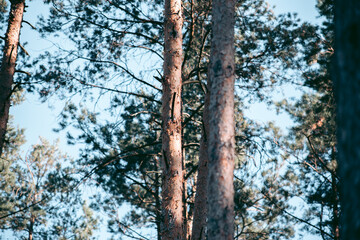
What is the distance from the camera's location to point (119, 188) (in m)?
12.0

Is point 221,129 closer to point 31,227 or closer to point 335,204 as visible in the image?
point 335,204

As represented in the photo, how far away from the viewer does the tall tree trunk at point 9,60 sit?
5863mm

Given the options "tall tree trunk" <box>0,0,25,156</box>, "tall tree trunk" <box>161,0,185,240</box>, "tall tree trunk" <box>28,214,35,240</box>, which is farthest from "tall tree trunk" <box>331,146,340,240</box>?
"tall tree trunk" <box>28,214,35,240</box>

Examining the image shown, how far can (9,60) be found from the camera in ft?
20.2

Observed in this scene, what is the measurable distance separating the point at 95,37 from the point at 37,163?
1359 centimetres

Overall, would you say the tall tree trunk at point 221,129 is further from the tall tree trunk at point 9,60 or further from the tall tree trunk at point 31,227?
the tall tree trunk at point 31,227

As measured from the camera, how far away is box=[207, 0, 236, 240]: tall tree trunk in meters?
2.93

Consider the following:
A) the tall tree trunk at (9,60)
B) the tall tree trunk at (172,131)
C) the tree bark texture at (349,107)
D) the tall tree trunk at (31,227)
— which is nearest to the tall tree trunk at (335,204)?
the tall tree trunk at (172,131)

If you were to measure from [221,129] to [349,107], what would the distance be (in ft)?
5.98

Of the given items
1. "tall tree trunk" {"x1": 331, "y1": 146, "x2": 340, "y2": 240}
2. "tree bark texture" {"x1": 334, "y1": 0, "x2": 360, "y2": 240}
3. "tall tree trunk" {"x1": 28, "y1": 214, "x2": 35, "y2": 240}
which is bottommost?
"tree bark texture" {"x1": 334, "y1": 0, "x2": 360, "y2": 240}

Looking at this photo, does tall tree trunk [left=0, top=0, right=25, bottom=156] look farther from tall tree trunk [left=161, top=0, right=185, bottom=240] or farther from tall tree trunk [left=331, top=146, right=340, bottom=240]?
tall tree trunk [left=331, top=146, right=340, bottom=240]

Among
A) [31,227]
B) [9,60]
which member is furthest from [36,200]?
[9,60]

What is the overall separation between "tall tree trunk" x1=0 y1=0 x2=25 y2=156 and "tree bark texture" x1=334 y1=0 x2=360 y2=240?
18.7ft

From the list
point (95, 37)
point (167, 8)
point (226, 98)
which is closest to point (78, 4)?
point (95, 37)
